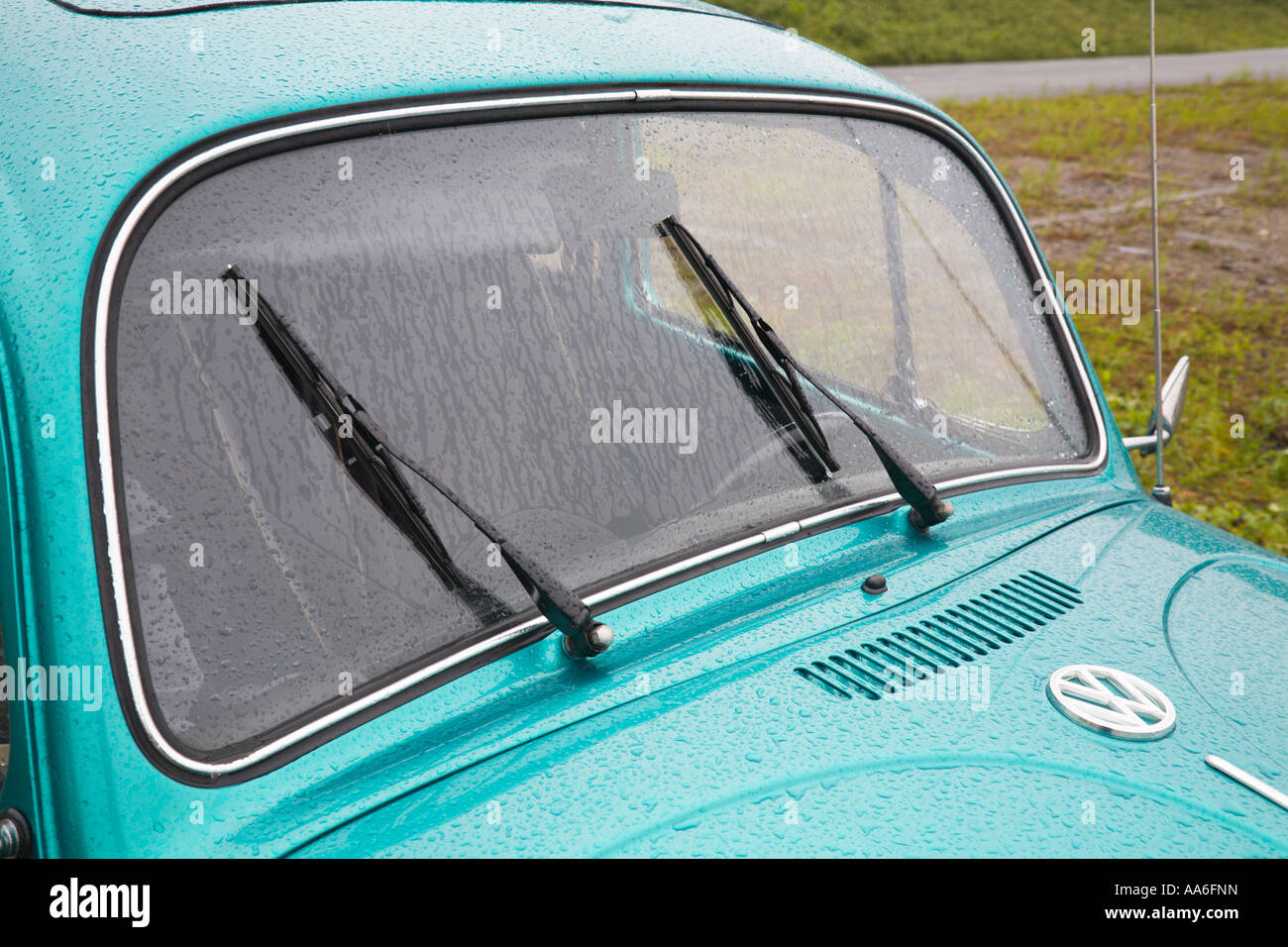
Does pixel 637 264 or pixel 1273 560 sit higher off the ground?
pixel 637 264

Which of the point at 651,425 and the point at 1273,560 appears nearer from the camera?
the point at 651,425

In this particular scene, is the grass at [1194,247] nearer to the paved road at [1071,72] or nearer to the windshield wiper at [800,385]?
the paved road at [1071,72]

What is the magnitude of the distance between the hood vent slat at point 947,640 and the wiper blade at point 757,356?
0.30 metres

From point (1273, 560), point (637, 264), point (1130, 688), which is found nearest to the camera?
point (1130, 688)

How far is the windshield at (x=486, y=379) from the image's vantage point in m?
1.29

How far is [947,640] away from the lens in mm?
1532

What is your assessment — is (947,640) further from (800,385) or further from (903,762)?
(800,385)

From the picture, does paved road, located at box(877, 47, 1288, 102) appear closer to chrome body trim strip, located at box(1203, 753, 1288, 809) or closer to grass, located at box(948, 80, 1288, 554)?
grass, located at box(948, 80, 1288, 554)

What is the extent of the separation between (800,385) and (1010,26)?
20314mm

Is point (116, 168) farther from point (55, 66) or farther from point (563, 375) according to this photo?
point (563, 375)

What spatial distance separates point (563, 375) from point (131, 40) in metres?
0.72

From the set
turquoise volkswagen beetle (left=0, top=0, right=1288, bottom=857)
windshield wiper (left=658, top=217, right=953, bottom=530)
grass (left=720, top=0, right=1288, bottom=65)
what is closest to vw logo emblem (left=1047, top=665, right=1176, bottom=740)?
turquoise volkswagen beetle (left=0, top=0, right=1288, bottom=857)

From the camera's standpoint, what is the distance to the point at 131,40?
60.3 inches
